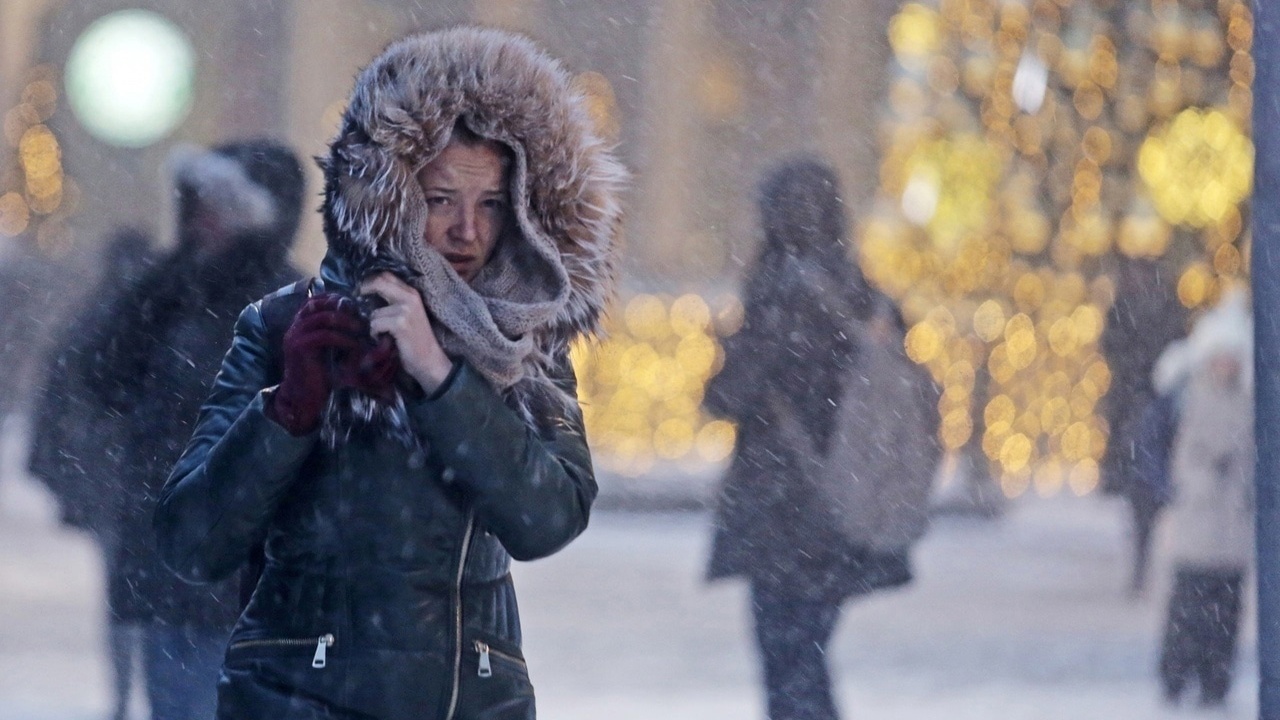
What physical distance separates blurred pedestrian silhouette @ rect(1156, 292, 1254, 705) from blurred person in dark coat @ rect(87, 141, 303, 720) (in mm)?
2420

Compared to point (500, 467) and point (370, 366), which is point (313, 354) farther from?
point (500, 467)

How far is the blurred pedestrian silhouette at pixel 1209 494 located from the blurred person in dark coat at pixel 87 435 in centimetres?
273

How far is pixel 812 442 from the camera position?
14.0 ft

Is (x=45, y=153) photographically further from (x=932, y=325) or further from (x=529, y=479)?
(x=529, y=479)

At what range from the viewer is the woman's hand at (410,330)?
80.0 inches

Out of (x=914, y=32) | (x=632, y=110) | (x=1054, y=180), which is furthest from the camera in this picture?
(x=1054, y=180)

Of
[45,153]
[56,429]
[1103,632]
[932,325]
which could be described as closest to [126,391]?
[56,429]

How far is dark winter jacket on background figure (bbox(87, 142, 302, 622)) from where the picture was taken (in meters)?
3.91

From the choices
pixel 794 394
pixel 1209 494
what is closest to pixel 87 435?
pixel 794 394

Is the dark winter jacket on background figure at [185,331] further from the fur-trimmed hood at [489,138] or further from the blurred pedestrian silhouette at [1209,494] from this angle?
the blurred pedestrian silhouette at [1209,494]

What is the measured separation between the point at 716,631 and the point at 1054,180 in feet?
5.19

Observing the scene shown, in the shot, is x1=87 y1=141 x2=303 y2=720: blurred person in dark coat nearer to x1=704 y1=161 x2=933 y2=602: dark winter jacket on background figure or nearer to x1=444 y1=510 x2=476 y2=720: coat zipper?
x1=704 y1=161 x2=933 y2=602: dark winter jacket on background figure

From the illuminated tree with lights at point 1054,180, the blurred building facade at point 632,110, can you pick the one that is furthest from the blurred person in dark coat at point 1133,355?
the blurred building facade at point 632,110

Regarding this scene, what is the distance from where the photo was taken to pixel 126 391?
405 cm
